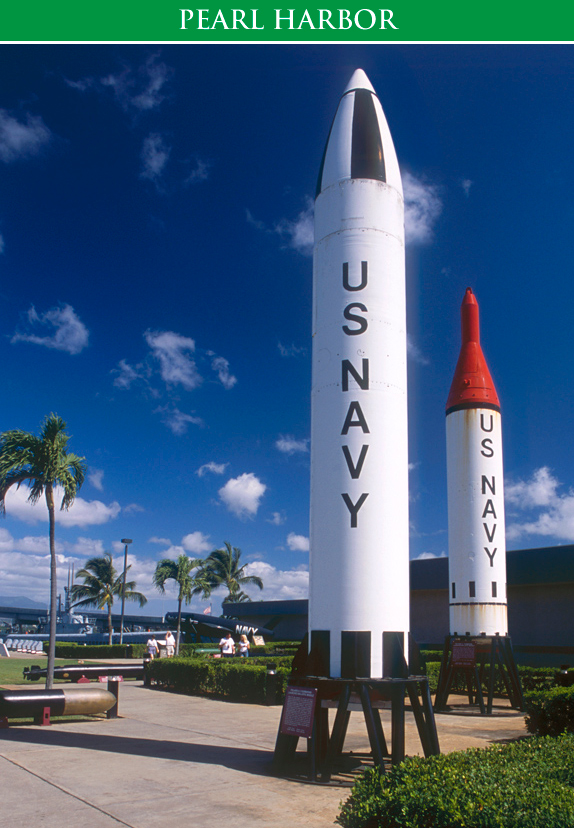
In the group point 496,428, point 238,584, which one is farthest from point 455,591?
point 238,584

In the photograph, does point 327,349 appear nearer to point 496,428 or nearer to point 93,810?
point 93,810

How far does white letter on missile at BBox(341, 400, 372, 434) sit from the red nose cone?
1021 cm

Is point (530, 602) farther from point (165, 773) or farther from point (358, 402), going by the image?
point (165, 773)

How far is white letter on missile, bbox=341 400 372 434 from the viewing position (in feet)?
34.5

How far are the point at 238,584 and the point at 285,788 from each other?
6216 centimetres

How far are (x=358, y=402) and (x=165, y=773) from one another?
6.14m

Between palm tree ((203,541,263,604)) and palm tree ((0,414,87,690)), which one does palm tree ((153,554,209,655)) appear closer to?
palm tree ((203,541,263,604))

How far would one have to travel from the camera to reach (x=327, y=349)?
1118 cm

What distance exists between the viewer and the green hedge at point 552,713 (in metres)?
11.5

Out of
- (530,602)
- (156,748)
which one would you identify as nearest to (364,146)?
(156,748)

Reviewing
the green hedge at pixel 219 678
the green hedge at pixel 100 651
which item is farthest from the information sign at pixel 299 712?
the green hedge at pixel 100 651

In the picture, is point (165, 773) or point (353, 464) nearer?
point (165, 773)

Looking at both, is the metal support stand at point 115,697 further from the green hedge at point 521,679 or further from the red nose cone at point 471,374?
the red nose cone at point 471,374

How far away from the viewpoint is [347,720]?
9.84 metres
